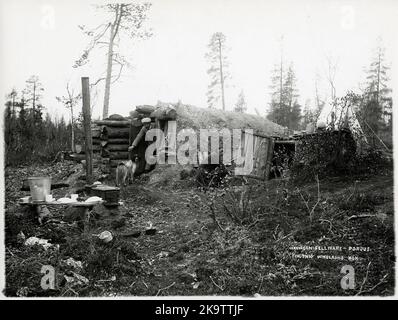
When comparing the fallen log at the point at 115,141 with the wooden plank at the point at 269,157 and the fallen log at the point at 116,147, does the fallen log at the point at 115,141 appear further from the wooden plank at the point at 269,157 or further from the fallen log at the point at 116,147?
the wooden plank at the point at 269,157

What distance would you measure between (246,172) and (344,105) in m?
2.83

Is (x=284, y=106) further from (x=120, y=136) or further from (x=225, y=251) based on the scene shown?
(x=225, y=251)

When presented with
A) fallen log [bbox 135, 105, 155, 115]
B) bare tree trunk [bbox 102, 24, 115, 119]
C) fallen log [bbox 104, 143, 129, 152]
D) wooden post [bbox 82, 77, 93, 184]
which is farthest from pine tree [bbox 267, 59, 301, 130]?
wooden post [bbox 82, 77, 93, 184]

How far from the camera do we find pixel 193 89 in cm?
851

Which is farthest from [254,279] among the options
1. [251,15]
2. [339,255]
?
[251,15]

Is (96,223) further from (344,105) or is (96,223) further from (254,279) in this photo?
(344,105)

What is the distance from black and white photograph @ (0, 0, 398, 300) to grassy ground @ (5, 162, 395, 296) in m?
0.02

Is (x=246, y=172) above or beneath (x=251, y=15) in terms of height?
beneath

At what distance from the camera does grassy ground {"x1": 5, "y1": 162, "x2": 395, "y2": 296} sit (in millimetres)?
4344

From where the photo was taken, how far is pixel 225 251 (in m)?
4.92

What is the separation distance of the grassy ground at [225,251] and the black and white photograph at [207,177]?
0.8 inches

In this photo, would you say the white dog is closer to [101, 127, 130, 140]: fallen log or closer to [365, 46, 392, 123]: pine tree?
[101, 127, 130, 140]: fallen log

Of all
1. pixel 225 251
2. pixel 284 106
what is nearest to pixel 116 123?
pixel 225 251

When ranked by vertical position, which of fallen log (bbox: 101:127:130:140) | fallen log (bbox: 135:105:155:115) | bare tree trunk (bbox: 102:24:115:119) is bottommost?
fallen log (bbox: 101:127:130:140)
